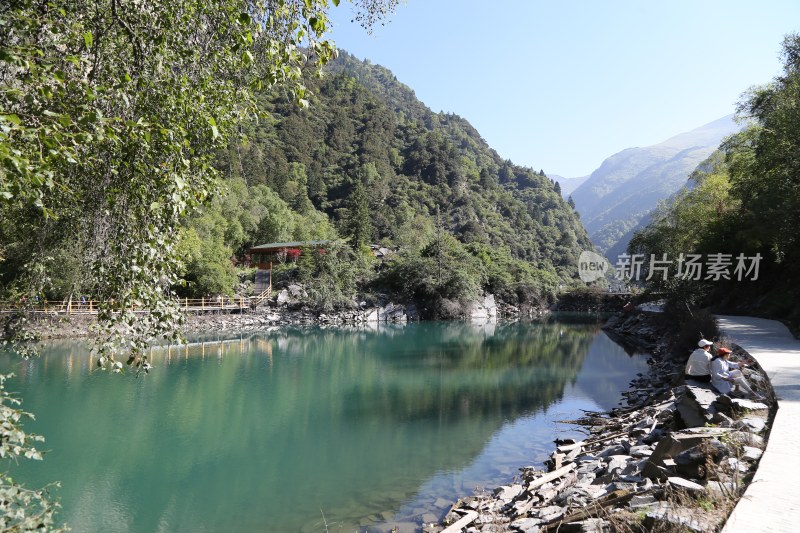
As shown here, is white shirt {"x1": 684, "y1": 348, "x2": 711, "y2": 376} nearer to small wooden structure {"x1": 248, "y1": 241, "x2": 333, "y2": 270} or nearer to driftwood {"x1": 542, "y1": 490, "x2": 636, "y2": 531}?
driftwood {"x1": 542, "y1": 490, "x2": 636, "y2": 531}

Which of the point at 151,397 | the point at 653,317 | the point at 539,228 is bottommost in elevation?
the point at 151,397

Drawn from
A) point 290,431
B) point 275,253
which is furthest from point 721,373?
point 275,253

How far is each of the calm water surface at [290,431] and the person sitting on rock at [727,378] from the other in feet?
11.7

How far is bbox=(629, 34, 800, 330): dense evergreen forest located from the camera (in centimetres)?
1661

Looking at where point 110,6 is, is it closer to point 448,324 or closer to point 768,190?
point 768,190

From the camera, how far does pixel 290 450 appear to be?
34.6 feet

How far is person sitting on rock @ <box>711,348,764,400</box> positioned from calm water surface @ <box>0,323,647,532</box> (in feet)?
11.7

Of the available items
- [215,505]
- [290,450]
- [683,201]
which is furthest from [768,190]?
[215,505]

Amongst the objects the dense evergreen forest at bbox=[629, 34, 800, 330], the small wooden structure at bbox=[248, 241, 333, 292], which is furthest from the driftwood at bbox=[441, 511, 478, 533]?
the small wooden structure at bbox=[248, 241, 333, 292]

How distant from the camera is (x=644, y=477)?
537 cm

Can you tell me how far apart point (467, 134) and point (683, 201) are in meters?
116

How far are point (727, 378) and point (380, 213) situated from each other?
213 feet

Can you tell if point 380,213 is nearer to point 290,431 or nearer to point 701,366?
point 290,431

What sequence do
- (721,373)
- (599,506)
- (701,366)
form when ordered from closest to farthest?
(599,506) → (721,373) → (701,366)
